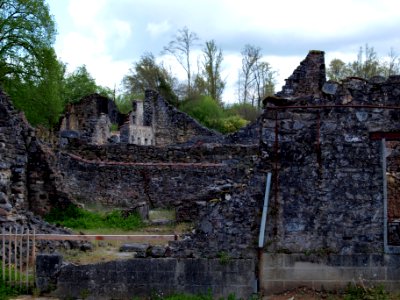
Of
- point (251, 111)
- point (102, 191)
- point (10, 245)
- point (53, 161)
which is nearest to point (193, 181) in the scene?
point (102, 191)

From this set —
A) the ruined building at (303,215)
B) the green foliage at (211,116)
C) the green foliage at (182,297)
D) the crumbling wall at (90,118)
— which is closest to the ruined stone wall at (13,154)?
the ruined building at (303,215)

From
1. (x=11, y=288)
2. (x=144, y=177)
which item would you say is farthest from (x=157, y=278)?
(x=144, y=177)

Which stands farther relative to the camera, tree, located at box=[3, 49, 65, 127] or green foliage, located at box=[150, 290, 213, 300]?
tree, located at box=[3, 49, 65, 127]

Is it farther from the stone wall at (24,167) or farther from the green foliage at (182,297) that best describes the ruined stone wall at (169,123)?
the green foliage at (182,297)

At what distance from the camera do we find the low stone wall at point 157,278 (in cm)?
1067

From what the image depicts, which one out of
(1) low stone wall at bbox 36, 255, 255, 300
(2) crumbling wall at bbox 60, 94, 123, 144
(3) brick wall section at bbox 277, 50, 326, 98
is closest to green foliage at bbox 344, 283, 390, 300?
(1) low stone wall at bbox 36, 255, 255, 300

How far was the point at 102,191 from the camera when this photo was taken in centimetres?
2228

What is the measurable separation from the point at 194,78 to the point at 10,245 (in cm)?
4586

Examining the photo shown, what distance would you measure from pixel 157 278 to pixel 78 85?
55.9 metres

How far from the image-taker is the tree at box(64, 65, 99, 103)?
60575 millimetres

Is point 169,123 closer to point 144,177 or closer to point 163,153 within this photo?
point 163,153

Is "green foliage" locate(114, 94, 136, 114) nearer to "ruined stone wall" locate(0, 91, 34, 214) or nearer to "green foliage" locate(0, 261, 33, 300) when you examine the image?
"ruined stone wall" locate(0, 91, 34, 214)

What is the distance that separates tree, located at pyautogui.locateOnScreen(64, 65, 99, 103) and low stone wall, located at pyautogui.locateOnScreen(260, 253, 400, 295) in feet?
163

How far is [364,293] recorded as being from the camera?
10633 mm
